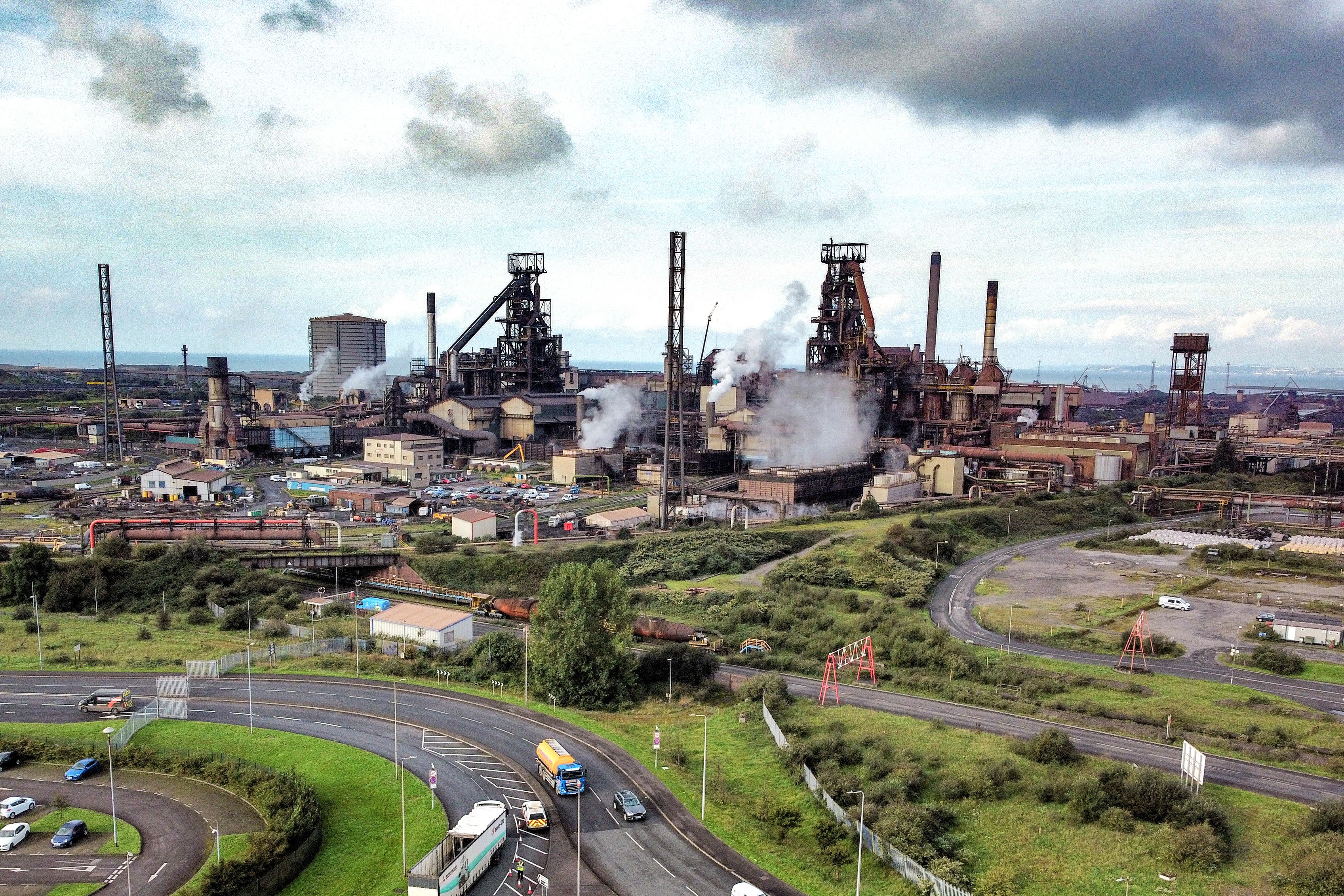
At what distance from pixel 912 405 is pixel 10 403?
14320 centimetres

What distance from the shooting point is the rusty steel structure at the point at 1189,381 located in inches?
3873

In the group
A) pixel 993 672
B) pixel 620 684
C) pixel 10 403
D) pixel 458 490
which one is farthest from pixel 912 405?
pixel 10 403

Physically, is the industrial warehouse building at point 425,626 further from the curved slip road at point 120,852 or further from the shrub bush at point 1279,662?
the shrub bush at point 1279,662

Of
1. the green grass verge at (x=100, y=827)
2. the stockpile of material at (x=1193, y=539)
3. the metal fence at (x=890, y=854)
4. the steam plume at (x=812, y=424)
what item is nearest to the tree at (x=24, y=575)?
the green grass verge at (x=100, y=827)

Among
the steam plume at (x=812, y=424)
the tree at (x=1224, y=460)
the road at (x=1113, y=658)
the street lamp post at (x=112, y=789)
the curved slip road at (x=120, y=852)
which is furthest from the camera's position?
the tree at (x=1224, y=460)

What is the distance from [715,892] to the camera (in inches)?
826

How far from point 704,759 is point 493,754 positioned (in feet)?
23.0

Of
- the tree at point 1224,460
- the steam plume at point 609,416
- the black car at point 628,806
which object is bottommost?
the black car at point 628,806

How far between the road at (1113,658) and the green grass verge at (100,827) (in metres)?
34.1

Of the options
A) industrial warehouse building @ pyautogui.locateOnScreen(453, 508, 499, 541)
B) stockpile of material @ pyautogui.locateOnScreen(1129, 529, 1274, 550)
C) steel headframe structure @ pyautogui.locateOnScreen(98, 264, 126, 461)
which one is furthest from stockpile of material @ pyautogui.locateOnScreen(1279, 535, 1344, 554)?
steel headframe structure @ pyautogui.locateOnScreen(98, 264, 126, 461)

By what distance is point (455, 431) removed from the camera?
100 metres

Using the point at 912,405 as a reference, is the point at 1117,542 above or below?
below

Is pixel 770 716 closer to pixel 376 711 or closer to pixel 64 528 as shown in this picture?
pixel 376 711

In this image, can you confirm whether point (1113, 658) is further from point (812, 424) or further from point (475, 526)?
point (812, 424)
